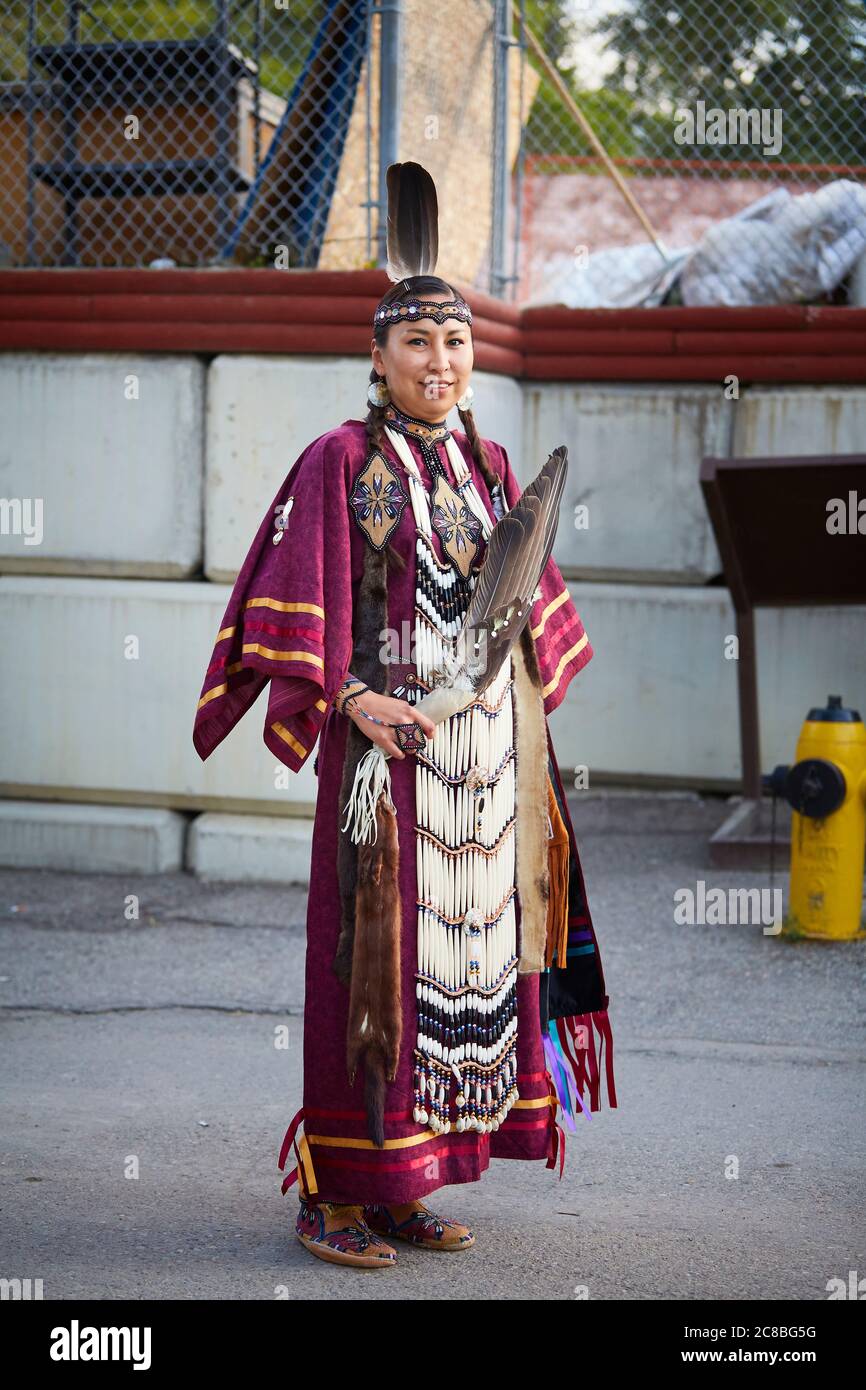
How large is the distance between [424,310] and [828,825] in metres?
3.02

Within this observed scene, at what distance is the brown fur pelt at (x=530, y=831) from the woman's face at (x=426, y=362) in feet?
1.90

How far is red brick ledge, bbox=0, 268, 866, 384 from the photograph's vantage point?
6457 mm

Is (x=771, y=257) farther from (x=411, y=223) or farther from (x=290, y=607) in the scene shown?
(x=290, y=607)

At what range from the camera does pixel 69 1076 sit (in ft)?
15.3

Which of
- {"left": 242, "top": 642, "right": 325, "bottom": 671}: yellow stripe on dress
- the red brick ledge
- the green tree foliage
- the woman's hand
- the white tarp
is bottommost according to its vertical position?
the woman's hand

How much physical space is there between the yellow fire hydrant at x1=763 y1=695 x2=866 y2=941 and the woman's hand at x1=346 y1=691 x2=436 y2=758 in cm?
279

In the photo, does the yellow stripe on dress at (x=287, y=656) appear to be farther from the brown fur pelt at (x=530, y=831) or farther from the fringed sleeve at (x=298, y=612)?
the brown fur pelt at (x=530, y=831)

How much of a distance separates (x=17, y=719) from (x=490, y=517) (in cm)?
392

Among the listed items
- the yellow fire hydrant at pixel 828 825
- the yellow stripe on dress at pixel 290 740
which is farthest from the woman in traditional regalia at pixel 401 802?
the yellow fire hydrant at pixel 828 825

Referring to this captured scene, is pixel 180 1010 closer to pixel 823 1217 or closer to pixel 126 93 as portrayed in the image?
pixel 823 1217

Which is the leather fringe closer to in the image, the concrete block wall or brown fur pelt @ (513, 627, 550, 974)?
brown fur pelt @ (513, 627, 550, 974)

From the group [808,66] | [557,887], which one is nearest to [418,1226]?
[557,887]

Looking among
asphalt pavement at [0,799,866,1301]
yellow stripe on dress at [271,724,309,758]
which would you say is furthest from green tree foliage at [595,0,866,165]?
yellow stripe on dress at [271,724,309,758]

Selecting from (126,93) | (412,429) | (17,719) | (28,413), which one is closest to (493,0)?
(126,93)
